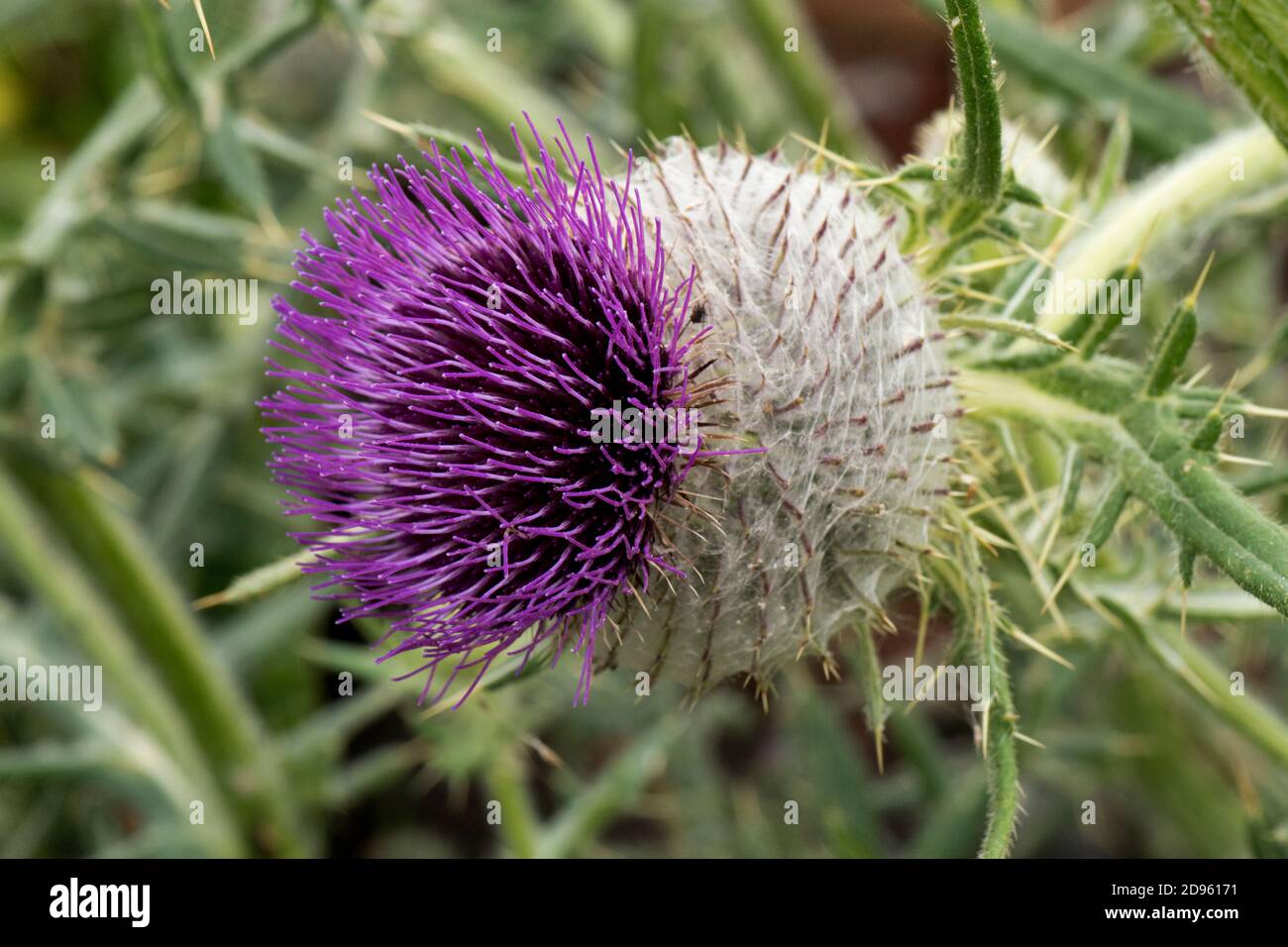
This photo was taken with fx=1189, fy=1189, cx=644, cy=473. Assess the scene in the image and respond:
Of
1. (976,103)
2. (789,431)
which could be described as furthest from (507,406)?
(976,103)

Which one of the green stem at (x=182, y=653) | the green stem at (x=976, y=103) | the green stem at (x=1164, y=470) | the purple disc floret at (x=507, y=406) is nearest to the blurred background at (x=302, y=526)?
the green stem at (x=182, y=653)

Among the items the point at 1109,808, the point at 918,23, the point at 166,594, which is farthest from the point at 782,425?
the point at 918,23

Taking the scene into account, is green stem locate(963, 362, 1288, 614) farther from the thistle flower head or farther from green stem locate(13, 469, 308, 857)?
green stem locate(13, 469, 308, 857)

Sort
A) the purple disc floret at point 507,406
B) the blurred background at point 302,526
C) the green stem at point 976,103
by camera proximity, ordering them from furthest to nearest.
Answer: the blurred background at point 302,526
the purple disc floret at point 507,406
the green stem at point 976,103

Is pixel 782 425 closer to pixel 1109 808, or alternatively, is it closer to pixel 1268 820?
pixel 1268 820

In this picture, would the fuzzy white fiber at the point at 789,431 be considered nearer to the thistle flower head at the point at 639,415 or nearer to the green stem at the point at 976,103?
the thistle flower head at the point at 639,415

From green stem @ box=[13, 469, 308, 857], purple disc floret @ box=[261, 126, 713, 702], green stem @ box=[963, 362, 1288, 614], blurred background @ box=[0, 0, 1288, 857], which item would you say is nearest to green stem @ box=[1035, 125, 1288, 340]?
blurred background @ box=[0, 0, 1288, 857]

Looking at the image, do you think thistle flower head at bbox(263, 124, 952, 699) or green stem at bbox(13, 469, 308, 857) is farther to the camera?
green stem at bbox(13, 469, 308, 857)
